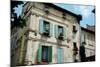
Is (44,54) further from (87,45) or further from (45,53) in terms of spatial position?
(87,45)

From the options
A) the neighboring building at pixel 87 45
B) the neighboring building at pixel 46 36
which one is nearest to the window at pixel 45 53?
the neighboring building at pixel 46 36

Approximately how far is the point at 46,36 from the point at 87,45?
0.55 m

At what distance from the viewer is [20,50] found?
6.95 feet

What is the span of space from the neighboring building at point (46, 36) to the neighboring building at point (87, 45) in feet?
0.21

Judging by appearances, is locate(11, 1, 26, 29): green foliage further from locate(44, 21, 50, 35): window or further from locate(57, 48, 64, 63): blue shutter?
locate(57, 48, 64, 63): blue shutter

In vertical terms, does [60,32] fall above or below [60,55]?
above

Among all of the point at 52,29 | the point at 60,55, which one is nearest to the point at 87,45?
the point at 60,55

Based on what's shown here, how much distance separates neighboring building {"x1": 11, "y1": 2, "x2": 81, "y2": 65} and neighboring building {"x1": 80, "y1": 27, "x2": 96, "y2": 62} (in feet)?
0.21

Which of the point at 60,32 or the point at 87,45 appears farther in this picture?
the point at 87,45

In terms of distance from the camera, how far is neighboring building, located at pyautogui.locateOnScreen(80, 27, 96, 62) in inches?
95.7

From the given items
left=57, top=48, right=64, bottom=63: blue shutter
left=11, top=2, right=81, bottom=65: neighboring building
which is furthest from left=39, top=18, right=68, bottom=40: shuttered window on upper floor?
left=57, top=48, right=64, bottom=63: blue shutter

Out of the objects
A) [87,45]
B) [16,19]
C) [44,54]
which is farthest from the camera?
[87,45]

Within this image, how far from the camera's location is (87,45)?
245 centimetres

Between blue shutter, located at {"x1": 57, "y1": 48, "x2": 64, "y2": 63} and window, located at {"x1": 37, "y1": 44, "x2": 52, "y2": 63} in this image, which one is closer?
window, located at {"x1": 37, "y1": 44, "x2": 52, "y2": 63}
